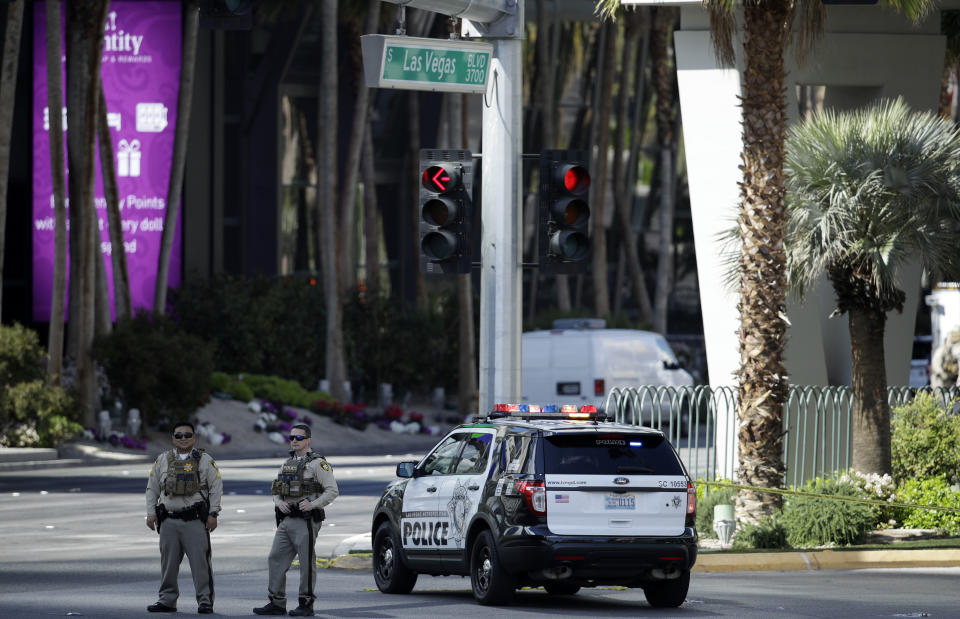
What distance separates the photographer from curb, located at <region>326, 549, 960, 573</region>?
52.6 feet

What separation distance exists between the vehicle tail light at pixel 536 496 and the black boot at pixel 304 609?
1.77m

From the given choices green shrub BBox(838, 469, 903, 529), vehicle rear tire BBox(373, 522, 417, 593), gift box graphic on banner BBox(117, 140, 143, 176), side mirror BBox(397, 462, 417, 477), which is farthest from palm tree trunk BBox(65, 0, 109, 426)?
side mirror BBox(397, 462, 417, 477)

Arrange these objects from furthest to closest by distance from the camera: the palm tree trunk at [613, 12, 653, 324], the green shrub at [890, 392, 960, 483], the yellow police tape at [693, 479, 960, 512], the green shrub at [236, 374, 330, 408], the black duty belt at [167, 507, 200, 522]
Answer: the palm tree trunk at [613, 12, 653, 324], the green shrub at [236, 374, 330, 408], the green shrub at [890, 392, 960, 483], the yellow police tape at [693, 479, 960, 512], the black duty belt at [167, 507, 200, 522]

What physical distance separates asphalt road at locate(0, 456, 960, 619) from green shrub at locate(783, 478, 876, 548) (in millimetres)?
1250

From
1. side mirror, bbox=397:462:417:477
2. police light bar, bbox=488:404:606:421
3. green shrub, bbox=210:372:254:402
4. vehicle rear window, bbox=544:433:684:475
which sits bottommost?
green shrub, bbox=210:372:254:402

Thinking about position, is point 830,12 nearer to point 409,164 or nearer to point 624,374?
point 624,374

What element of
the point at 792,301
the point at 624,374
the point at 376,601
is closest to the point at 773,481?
the point at 792,301

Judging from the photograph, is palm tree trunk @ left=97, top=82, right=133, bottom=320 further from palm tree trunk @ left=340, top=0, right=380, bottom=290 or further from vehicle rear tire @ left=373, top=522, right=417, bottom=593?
vehicle rear tire @ left=373, top=522, right=417, bottom=593

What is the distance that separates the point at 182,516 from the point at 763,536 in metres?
7.32

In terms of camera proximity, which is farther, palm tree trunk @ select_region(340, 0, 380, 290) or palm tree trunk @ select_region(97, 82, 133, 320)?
palm tree trunk @ select_region(340, 0, 380, 290)

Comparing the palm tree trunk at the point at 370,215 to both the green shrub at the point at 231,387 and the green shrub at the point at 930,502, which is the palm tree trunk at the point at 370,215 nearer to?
the green shrub at the point at 231,387

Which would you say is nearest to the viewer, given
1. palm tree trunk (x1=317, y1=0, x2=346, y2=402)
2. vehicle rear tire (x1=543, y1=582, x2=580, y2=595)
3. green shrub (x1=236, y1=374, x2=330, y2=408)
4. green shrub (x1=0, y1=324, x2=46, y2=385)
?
vehicle rear tire (x1=543, y1=582, x2=580, y2=595)

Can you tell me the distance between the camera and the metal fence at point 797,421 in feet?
61.6

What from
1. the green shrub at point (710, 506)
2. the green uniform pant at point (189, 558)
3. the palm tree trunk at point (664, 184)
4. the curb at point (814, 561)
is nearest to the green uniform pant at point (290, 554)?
the green uniform pant at point (189, 558)
